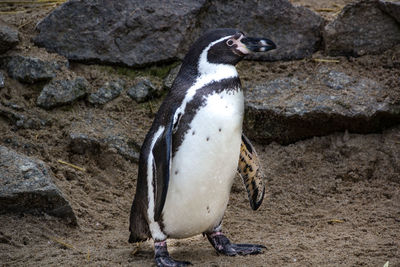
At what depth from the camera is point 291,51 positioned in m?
5.84

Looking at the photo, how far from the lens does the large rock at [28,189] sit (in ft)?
14.4

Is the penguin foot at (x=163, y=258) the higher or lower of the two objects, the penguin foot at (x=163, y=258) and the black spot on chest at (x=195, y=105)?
the lower

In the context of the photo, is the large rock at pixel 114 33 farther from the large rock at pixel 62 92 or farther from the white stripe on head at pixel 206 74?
the white stripe on head at pixel 206 74

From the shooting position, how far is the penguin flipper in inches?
145

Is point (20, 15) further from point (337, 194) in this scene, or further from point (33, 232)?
point (337, 194)

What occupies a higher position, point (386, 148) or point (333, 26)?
point (333, 26)

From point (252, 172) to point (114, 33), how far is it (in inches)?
85.4

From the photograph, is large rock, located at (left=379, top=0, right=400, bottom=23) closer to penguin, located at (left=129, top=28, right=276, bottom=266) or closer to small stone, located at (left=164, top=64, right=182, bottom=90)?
small stone, located at (left=164, top=64, right=182, bottom=90)

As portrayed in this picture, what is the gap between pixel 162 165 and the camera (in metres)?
3.73

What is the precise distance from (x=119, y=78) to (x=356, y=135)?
2.13 m

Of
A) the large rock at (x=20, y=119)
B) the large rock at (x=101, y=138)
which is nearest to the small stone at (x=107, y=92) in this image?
the large rock at (x=101, y=138)

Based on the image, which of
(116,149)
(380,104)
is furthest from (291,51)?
(116,149)

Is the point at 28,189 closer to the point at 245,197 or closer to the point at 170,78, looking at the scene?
the point at 245,197

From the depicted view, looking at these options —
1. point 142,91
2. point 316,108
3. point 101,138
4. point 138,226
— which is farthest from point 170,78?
point 138,226
